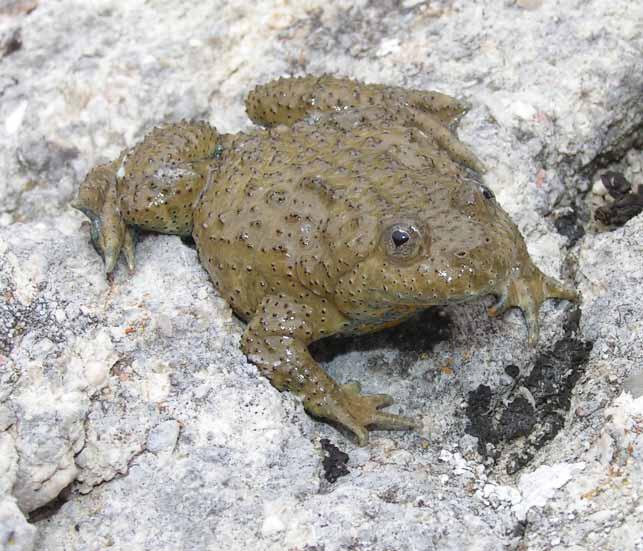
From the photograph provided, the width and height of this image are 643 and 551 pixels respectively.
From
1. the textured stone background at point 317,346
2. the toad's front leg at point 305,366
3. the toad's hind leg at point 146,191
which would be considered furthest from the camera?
the toad's hind leg at point 146,191

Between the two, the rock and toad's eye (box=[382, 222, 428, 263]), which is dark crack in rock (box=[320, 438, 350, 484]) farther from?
the rock

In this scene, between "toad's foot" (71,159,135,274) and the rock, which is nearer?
the rock

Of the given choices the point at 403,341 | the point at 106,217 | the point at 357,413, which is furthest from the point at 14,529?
the point at 403,341

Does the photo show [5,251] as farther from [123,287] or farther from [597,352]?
[597,352]

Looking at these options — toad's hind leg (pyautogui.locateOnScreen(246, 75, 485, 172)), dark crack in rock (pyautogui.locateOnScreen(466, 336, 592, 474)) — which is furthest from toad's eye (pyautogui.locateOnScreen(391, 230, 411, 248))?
toad's hind leg (pyautogui.locateOnScreen(246, 75, 485, 172))

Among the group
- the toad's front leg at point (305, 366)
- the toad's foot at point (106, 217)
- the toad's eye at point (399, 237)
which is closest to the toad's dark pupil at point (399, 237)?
the toad's eye at point (399, 237)

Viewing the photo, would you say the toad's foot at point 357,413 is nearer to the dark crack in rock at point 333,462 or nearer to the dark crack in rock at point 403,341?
the dark crack in rock at point 333,462

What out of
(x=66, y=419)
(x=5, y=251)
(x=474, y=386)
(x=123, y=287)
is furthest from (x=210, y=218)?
(x=474, y=386)
